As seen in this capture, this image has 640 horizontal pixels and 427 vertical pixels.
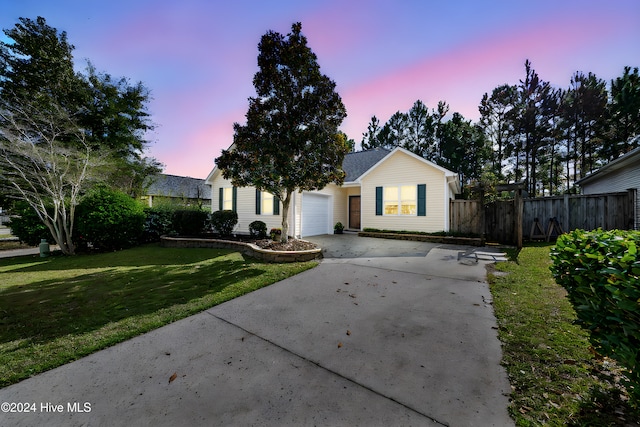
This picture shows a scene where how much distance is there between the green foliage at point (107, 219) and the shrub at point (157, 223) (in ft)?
3.59

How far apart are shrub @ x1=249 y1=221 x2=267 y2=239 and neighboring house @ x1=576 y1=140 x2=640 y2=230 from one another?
12.4 meters

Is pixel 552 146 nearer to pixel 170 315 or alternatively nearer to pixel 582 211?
pixel 582 211

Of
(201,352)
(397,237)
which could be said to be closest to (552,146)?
(397,237)

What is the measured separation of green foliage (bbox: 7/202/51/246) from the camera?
9.40 m

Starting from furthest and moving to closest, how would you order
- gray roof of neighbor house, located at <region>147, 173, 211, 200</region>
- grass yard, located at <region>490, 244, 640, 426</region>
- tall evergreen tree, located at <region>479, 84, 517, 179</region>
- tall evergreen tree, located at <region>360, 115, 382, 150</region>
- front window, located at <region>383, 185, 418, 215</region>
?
tall evergreen tree, located at <region>360, 115, 382, 150</region>
gray roof of neighbor house, located at <region>147, 173, 211, 200</region>
tall evergreen tree, located at <region>479, 84, 517, 179</region>
front window, located at <region>383, 185, 418, 215</region>
grass yard, located at <region>490, 244, 640, 426</region>

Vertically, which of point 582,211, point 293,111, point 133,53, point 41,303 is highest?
point 133,53

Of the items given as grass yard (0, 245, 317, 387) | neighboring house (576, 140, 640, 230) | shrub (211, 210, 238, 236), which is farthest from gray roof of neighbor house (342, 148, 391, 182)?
neighboring house (576, 140, 640, 230)

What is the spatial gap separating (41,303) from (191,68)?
7914mm

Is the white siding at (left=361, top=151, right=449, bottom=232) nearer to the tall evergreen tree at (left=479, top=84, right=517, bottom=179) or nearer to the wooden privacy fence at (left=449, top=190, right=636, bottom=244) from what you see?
the wooden privacy fence at (left=449, top=190, right=636, bottom=244)

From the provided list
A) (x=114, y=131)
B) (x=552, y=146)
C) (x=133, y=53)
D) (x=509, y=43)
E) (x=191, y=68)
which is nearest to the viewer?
(x=509, y=43)

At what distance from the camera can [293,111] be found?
7195 mm

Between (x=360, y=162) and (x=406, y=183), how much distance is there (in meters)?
4.50

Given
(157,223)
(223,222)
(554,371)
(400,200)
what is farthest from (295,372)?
(157,223)

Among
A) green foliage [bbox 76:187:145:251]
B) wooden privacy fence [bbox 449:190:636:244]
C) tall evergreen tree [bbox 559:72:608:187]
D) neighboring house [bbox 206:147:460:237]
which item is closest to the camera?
wooden privacy fence [bbox 449:190:636:244]
